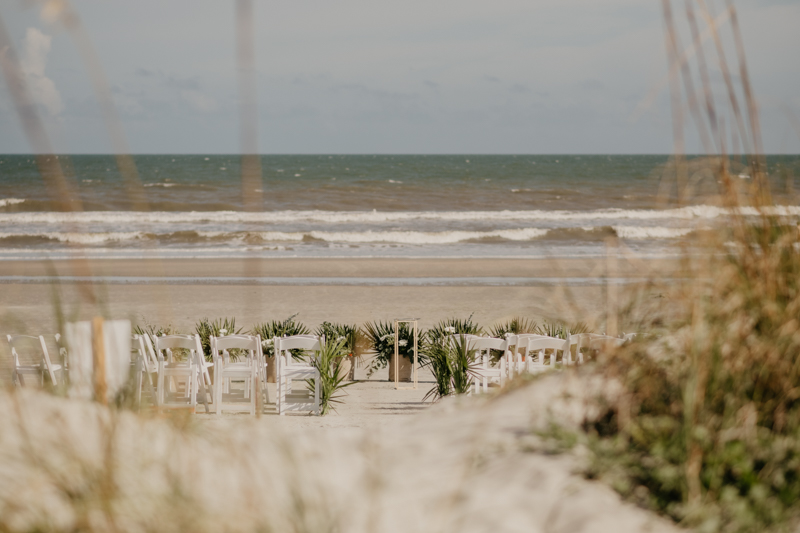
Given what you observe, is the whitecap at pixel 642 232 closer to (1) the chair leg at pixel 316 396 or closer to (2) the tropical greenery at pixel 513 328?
(2) the tropical greenery at pixel 513 328

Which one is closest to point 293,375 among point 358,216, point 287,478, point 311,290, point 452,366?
point 452,366

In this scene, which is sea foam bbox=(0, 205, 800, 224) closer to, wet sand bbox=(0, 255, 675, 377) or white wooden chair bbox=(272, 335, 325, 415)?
wet sand bbox=(0, 255, 675, 377)

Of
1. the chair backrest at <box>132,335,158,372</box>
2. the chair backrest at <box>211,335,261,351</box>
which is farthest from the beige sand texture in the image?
the chair backrest at <box>211,335,261,351</box>

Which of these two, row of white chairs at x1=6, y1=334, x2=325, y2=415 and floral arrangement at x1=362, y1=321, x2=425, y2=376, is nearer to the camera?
row of white chairs at x1=6, y1=334, x2=325, y2=415

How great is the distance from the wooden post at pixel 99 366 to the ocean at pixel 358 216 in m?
2.51

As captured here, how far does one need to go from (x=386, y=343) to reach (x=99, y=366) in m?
7.16

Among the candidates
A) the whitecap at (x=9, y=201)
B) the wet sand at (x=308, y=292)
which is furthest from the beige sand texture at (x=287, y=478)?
the whitecap at (x=9, y=201)

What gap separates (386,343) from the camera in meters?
9.76

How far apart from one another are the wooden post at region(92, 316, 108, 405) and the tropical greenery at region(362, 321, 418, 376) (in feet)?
22.4

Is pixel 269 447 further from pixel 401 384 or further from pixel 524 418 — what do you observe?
pixel 401 384

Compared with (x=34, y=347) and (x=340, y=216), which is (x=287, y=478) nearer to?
(x=34, y=347)

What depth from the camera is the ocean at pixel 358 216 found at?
23875mm

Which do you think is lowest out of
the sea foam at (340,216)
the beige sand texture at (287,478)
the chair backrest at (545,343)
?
the chair backrest at (545,343)

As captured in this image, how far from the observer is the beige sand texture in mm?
1962
